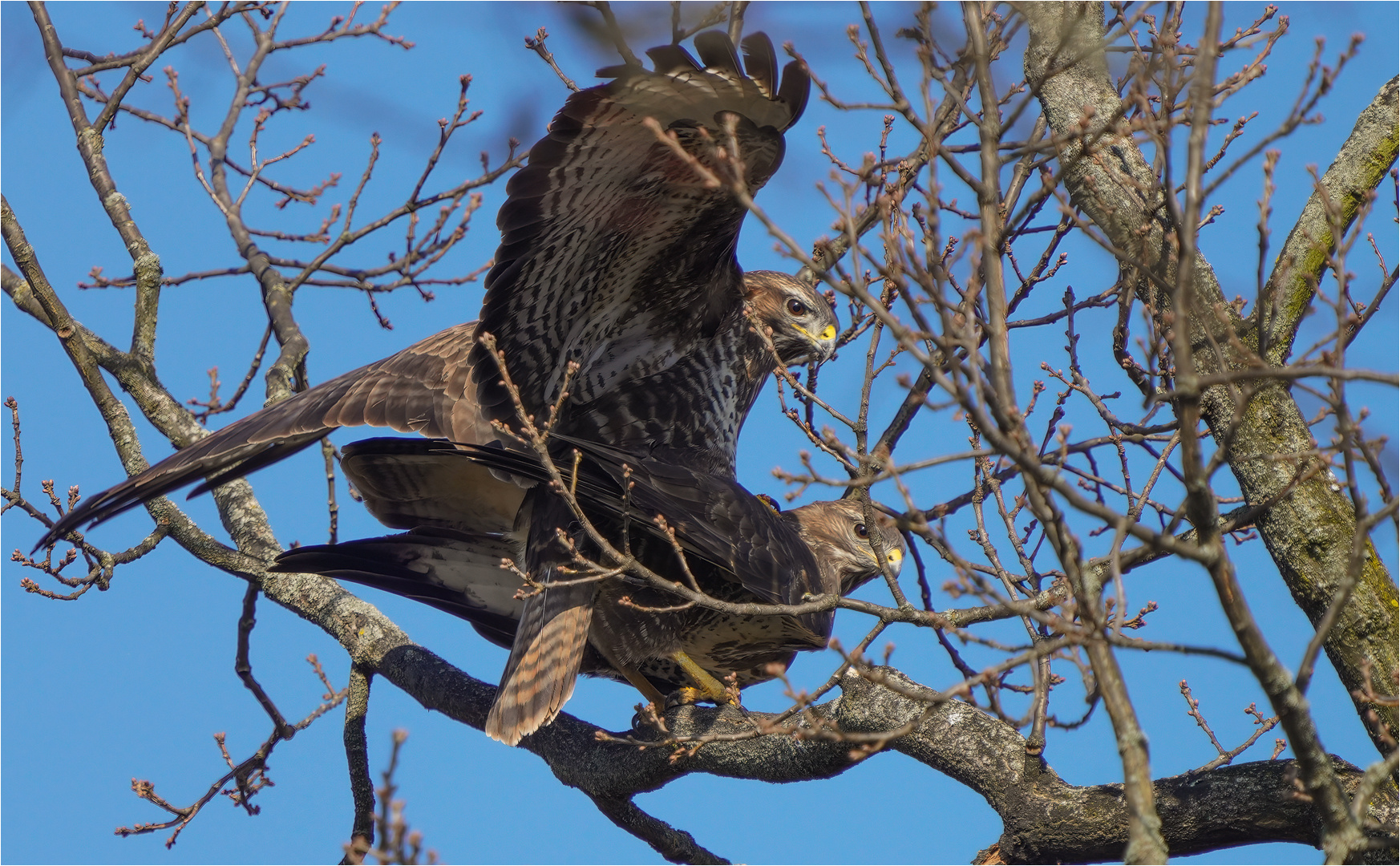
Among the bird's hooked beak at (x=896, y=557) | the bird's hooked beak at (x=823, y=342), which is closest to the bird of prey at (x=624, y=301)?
the bird's hooked beak at (x=823, y=342)

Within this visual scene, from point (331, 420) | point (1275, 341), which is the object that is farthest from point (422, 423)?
point (1275, 341)

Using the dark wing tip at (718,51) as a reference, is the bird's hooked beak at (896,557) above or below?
below

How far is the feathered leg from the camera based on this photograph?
12.7ft

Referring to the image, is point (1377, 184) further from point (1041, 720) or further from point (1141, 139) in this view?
point (1041, 720)

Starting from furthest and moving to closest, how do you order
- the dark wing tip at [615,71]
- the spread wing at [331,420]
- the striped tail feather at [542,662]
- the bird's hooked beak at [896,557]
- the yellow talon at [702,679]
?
the bird's hooked beak at [896,557]
the yellow talon at [702,679]
the striped tail feather at [542,662]
the spread wing at [331,420]
the dark wing tip at [615,71]

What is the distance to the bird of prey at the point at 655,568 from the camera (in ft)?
12.9

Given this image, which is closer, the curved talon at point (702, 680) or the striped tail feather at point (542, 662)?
the striped tail feather at point (542, 662)

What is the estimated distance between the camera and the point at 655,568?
Result: 14.5 ft

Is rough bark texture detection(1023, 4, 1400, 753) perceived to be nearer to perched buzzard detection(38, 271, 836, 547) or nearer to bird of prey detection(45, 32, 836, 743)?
bird of prey detection(45, 32, 836, 743)

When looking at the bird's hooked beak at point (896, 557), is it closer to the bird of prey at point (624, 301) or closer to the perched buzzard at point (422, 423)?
the bird of prey at point (624, 301)

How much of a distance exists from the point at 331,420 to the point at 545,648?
1026 millimetres

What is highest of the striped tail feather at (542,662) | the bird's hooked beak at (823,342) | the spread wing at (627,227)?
the bird's hooked beak at (823,342)

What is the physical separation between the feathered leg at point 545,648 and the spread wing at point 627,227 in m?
0.52

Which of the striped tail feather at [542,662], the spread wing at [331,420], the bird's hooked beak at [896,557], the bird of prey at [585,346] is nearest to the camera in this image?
the bird of prey at [585,346]
